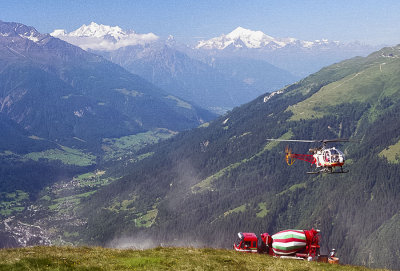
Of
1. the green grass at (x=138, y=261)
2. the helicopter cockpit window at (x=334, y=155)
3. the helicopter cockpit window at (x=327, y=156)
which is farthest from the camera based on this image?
the helicopter cockpit window at (x=327, y=156)

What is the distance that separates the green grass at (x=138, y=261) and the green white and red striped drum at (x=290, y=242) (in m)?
4.93

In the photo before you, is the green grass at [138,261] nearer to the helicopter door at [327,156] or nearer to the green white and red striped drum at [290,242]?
the green white and red striped drum at [290,242]

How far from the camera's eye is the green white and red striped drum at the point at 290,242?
42219 mm

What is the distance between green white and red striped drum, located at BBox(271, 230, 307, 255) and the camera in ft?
139

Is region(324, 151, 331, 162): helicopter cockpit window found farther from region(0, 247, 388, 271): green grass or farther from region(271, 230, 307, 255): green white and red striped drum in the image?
region(0, 247, 388, 271): green grass

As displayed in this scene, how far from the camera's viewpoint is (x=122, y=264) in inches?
1262

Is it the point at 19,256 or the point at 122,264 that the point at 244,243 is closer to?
the point at 122,264

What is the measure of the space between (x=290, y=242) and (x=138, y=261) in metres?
20.2

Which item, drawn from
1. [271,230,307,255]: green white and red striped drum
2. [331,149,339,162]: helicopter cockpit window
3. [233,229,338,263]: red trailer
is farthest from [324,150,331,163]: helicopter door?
[271,230,307,255]: green white and red striped drum

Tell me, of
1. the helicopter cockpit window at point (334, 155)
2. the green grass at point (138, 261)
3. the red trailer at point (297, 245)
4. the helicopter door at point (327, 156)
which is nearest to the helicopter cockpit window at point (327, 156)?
the helicopter door at point (327, 156)

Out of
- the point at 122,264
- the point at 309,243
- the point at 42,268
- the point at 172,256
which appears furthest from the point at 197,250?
the point at 42,268

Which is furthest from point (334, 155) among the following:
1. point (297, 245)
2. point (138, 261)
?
point (138, 261)

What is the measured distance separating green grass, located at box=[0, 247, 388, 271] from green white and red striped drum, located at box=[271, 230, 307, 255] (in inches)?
194

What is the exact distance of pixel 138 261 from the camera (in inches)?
1283
